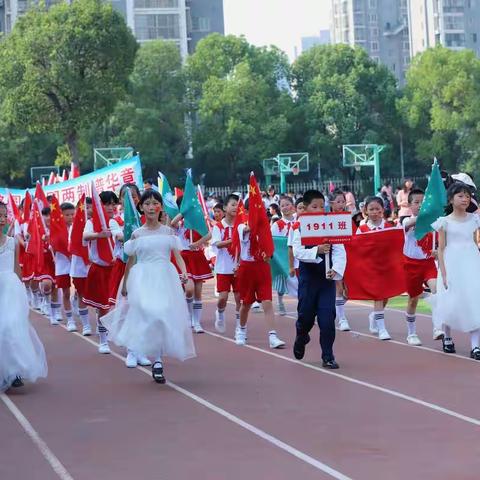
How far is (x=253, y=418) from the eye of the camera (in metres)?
9.60

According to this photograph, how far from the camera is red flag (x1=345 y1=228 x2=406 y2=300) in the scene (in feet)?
50.6

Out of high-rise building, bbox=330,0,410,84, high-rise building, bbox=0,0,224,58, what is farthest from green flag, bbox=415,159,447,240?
high-rise building, bbox=330,0,410,84

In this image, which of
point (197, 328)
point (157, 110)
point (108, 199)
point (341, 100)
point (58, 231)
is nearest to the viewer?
point (108, 199)

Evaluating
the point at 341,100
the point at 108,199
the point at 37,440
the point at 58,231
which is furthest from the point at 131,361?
the point at 341,100

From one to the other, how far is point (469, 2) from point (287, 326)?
99.8 meters

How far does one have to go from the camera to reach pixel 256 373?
12227mm

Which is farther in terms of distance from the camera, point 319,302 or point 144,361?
point 144,361

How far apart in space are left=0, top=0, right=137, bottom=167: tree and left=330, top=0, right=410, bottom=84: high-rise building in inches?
3469

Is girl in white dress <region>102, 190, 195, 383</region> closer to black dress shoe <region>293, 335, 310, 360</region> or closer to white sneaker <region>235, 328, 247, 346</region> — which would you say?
black dress shoe <region>293, 335, 310, 360</region>

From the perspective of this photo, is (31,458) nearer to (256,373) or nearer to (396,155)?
(256,373)

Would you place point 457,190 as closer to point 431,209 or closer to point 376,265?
point 431,209

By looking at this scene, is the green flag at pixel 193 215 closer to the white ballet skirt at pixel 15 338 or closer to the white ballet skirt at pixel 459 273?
the white ballet skirt at pixel 459 273

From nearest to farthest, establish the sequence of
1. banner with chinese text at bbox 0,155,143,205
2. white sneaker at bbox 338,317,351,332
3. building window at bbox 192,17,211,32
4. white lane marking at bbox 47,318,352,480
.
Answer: white lane marking at bbox 47,318,352,480 → white sneaker at bbox 338,317,351,332 → banner with chinese text at bbox 0,155,143,205 → building window at bbox 192,17,211,32

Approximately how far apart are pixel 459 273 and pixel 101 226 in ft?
13.7
